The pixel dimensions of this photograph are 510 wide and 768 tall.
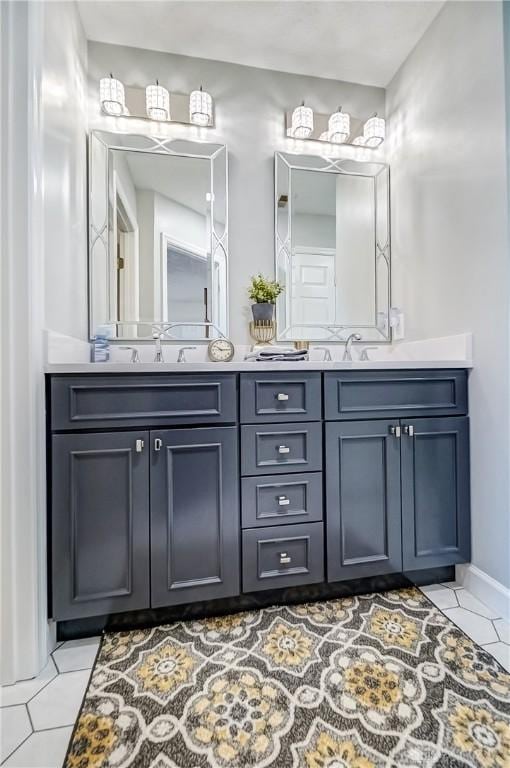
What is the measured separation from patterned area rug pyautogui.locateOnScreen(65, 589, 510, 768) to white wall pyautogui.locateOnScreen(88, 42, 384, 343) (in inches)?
52.8

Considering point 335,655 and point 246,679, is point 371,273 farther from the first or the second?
point 246,679

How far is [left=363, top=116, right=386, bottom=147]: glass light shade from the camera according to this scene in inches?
82.8

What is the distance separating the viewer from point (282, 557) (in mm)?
1394

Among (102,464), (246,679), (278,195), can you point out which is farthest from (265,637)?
(278,195)

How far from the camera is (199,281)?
191cm

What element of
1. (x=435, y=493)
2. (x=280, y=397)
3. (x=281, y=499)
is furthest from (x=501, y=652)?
(x=280, y=397)

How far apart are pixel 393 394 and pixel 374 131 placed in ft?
5.26

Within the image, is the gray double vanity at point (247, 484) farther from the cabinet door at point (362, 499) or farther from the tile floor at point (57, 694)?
the tile floor at point (57, 694)

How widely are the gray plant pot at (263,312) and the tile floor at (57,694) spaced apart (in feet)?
4.73

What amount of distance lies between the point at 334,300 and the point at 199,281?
75 centimetres

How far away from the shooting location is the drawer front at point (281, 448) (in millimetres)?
1372

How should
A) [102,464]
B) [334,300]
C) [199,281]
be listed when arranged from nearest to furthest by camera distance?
1. [102,464]
2. [199,281]
3. [334,300]

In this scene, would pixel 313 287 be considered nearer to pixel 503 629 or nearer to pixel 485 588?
pixel 485 588

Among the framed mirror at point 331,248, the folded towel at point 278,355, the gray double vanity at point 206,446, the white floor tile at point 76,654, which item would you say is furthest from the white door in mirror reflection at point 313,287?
the white floor tile at point 76,654
